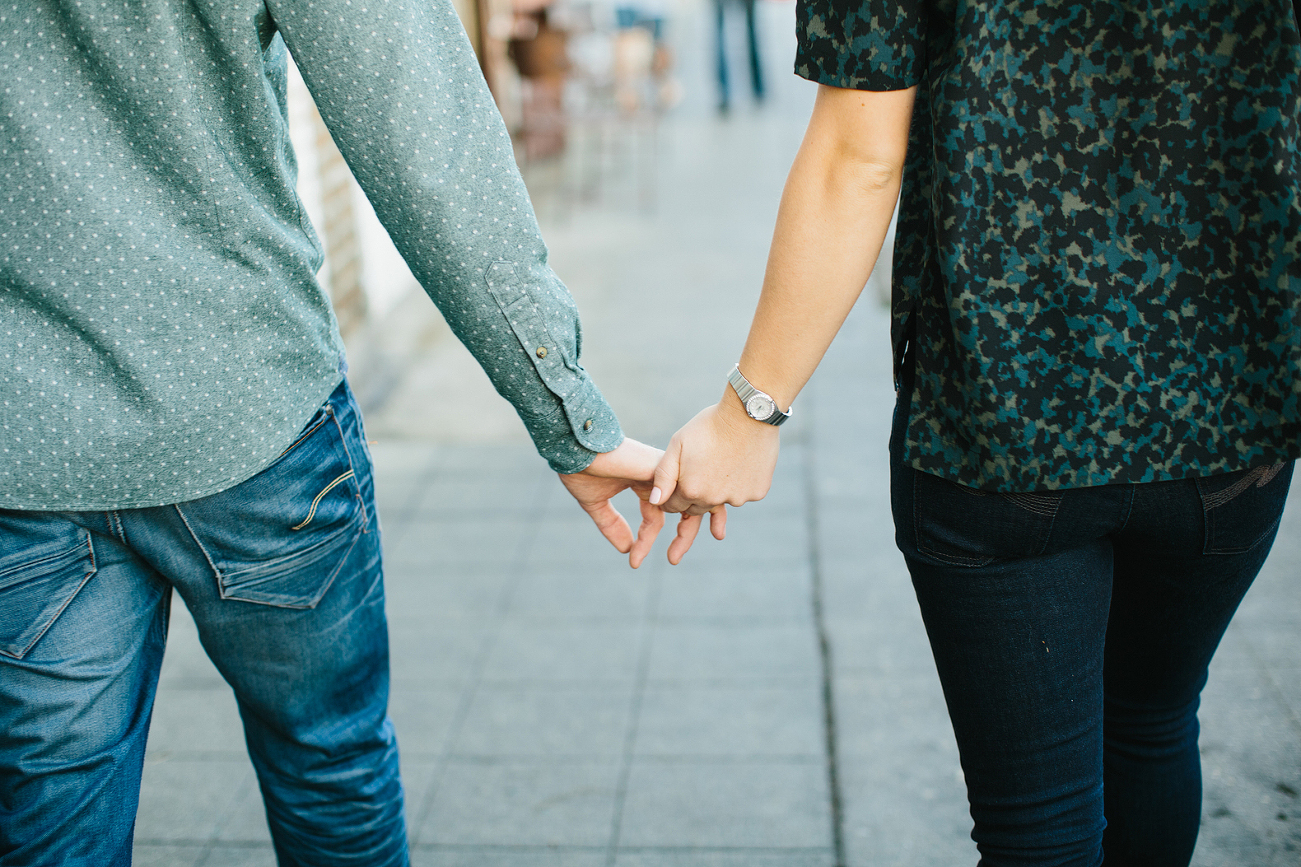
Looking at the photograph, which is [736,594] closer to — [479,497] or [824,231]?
[479,497]

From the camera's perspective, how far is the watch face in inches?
62.1

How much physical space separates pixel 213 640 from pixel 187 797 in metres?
1.26

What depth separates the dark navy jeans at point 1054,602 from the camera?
1286mm

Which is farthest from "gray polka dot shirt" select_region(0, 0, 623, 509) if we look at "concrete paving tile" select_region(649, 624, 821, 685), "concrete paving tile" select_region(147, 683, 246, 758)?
"concrete paving tile" select_region(649, 624, 821, 685)

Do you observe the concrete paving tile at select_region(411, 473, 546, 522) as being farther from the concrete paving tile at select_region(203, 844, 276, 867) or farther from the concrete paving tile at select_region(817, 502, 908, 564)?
the concrete paving tile at select_region(203, 844, 276, 867)

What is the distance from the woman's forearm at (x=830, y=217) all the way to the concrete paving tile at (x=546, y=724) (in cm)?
146

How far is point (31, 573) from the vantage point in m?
1.35

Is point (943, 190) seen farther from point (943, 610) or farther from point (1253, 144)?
point (943, 610)

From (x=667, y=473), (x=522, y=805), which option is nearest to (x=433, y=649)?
(x=522, y=805)

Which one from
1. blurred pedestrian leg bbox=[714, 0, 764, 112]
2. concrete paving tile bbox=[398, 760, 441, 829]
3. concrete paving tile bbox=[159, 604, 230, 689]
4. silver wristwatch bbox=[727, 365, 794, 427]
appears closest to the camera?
silver wristwatch bbox=[727, 365, 794, 427]

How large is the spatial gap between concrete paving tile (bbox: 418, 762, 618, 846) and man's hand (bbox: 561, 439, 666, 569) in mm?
728

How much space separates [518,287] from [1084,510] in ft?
2.33

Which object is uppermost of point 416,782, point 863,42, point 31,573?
point 863,42

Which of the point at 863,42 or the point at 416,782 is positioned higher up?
the point at 863,42
